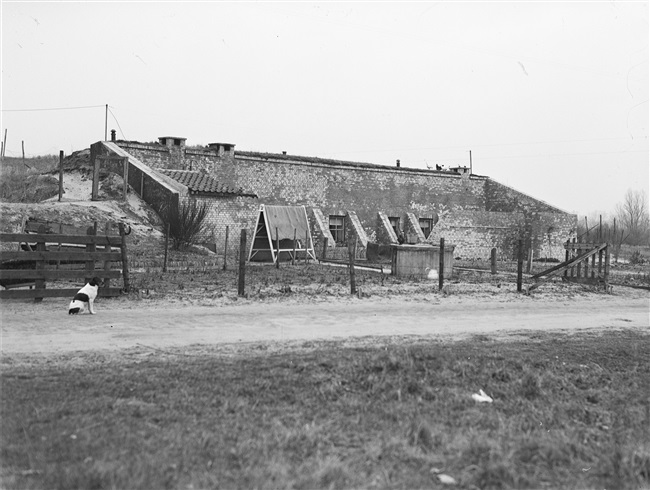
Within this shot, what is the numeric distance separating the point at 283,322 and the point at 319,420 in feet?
16.2

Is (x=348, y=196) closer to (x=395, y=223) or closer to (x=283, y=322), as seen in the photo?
(x=395, y=223)

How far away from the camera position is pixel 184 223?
25500 millimetres

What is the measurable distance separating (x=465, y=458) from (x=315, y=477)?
1392 mm

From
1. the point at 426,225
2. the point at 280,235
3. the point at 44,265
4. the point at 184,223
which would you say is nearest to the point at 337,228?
Answer: the point at 426,225

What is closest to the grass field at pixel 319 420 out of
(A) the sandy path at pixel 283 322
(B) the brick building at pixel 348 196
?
(A) the sandy path at pixel 283 322

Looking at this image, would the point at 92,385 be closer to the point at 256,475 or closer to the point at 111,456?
the point at 111,456

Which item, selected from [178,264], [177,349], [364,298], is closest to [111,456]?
[177,349]

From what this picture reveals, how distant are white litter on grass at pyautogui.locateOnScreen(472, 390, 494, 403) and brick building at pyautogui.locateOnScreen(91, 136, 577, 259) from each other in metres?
21.6

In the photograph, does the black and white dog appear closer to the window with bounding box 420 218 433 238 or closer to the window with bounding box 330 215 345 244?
the window with bounding box 330 215 345 244

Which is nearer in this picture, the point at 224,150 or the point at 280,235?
the point at 280,235

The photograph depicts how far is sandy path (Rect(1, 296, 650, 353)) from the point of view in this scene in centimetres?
851

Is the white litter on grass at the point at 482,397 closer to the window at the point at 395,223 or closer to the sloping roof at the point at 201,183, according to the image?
the sloping roof at the point at 201,183

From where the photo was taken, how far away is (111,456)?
177 inches

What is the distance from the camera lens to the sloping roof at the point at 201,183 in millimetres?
28453
